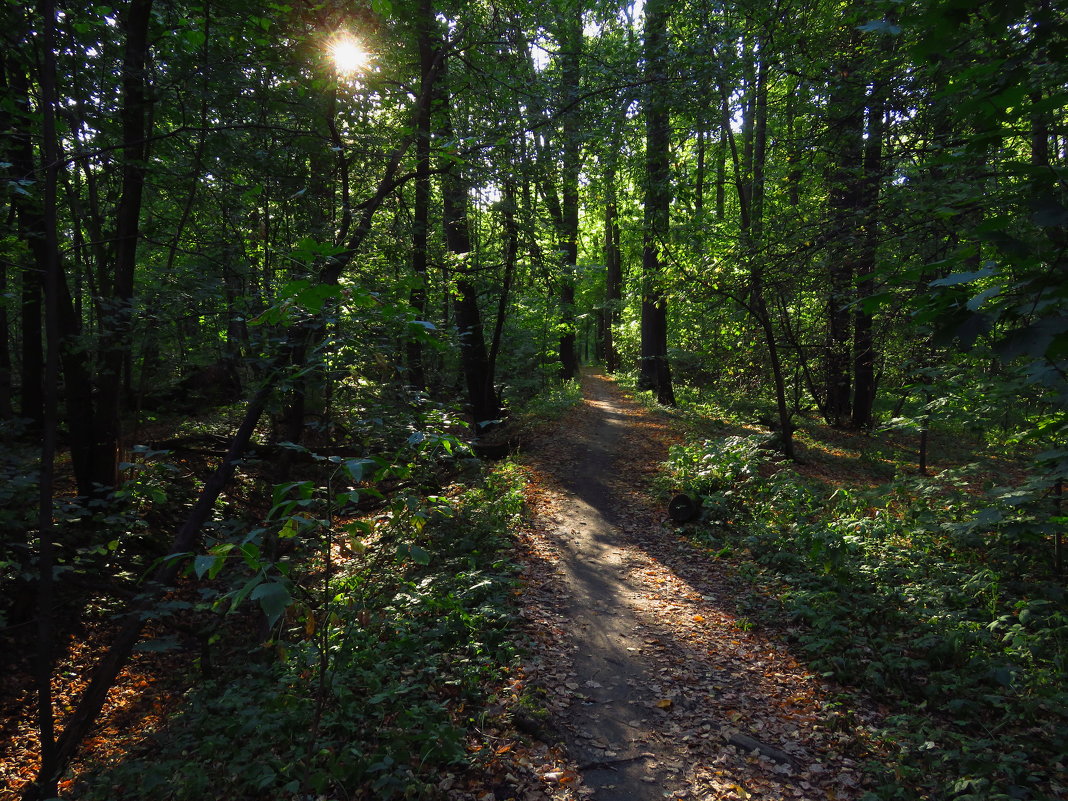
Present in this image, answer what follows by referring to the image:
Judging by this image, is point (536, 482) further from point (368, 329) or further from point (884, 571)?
point (368, 329)

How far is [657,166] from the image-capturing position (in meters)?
11.4

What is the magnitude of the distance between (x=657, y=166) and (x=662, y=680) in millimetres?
9875

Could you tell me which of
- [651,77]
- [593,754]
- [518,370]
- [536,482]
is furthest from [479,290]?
[593,754]

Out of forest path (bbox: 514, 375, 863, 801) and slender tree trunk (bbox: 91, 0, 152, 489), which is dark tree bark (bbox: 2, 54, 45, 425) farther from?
forest path (bbox: 514, 375, 863, 801)

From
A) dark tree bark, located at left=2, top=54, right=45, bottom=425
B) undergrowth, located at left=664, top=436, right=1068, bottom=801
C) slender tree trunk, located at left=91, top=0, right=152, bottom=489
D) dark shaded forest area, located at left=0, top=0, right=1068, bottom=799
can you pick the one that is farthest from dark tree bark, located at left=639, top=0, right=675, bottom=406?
dark tree bark, located at left=2, top=54, right=45, bottom=425

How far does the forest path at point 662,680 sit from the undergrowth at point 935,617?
40 cm

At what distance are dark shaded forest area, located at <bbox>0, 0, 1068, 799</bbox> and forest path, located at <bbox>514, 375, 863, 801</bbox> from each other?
15.6 inches

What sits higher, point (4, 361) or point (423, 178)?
point (423, 178)

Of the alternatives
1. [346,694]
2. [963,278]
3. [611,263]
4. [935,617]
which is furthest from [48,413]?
[611,263]

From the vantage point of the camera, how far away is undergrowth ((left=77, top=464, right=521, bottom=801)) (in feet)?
11.2

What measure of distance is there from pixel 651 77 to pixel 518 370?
1240 centimetres

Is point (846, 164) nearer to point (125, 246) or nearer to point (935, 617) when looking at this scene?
point (935, 617)

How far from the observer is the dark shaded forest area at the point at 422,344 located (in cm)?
305

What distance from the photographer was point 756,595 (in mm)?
6238
